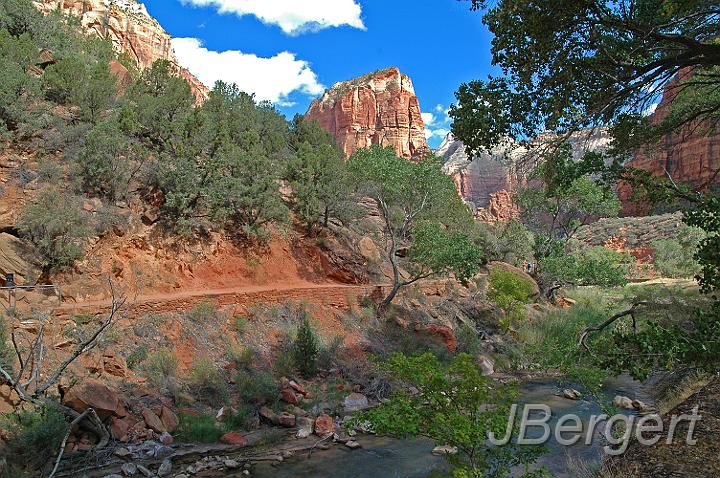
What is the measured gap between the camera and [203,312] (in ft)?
49.5

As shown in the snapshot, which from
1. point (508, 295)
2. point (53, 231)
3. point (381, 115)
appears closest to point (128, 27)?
point (381, 115)

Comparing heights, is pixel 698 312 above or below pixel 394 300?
above

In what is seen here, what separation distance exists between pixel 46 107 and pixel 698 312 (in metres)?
22.6

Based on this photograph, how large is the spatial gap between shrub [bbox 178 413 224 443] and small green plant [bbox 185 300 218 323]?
402 cm

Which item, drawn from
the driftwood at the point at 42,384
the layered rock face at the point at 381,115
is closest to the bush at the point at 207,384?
the driftwood at the point at 42,384

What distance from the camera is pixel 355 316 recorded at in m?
19.6

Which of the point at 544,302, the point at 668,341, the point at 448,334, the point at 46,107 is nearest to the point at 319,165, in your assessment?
the point at 448,334

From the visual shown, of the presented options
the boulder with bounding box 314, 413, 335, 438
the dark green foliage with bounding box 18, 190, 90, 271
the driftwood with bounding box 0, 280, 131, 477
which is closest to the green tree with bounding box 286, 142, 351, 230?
the dark green foliage with bounding box 18, 190, 90, 271

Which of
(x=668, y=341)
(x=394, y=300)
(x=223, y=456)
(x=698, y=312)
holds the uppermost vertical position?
(x=698, y=312)

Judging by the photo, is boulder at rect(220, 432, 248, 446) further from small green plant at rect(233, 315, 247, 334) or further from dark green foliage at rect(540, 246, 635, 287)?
dark green foliage at rect(540, 246, 635, 287)

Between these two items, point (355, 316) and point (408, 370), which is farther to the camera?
point (355, 316)

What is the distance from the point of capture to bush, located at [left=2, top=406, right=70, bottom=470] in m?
8.34

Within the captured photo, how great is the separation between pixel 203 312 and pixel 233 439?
204 inches

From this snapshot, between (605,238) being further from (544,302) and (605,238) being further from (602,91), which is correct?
(602,91)
